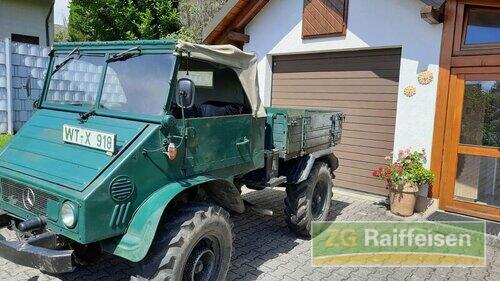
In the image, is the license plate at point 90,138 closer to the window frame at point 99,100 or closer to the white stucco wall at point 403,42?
the window frame at point 99,100

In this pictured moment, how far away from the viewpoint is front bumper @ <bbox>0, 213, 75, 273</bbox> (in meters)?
2.61

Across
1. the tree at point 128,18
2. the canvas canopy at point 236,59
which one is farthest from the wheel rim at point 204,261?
the tree at point 128,18

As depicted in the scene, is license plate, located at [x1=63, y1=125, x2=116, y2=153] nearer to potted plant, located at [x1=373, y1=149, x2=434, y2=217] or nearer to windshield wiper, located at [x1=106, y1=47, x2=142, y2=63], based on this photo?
windshield wiper, located at [x1=106, y1=47, x2=142, y2=63]

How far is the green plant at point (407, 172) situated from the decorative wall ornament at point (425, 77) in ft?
3.44

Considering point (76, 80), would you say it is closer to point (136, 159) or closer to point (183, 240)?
point (136, 159)

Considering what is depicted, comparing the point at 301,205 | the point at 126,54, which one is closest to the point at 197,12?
the point at 301,205

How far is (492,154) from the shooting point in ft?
17.9

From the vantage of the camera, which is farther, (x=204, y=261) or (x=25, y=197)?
(x=204, y=261)

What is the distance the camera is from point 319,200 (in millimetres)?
5445

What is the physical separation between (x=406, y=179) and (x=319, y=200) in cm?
143

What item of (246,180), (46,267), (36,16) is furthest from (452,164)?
(36,16)

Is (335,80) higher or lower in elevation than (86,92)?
higher

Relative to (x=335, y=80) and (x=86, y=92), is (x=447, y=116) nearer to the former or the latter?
(x=335, y=80)

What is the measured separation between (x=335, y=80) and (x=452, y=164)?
8.36ft
